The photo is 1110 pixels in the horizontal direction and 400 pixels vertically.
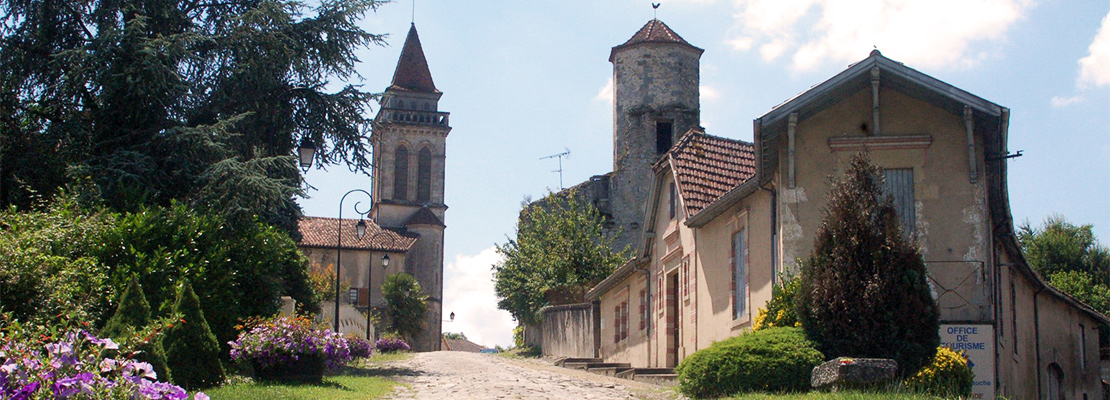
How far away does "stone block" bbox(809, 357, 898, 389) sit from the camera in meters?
10.9

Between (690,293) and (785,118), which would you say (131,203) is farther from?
(785,118)

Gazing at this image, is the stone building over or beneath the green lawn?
over

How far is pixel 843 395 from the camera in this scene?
10.4m

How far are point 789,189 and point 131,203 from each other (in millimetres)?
12045

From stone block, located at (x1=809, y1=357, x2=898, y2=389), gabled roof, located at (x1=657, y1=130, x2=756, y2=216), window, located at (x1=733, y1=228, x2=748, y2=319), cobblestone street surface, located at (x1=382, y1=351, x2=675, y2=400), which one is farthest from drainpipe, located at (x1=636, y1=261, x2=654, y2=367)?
stone block, located at (x1=809, y1=357, x2=898, y2=389)

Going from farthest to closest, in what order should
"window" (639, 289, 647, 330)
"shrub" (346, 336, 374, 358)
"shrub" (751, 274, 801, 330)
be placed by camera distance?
"shrub" (346, 336, 374, 358), "window" (639, 289, 647, 330), "shrub" (751, 274, 801, 330)

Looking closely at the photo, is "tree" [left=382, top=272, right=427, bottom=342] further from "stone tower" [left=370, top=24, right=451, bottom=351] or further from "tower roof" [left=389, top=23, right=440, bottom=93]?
"tower roof" [left=389, top=23, right=440, bottom=93]

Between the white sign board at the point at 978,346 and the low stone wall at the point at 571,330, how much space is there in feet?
54.5

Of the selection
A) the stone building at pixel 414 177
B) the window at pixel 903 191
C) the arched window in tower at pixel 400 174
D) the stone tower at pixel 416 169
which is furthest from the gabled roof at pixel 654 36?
the arched window in tower at pixel 400 174

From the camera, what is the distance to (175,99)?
20.6m

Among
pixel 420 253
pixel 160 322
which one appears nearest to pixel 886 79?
pixel 160 322

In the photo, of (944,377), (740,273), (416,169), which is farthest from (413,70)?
(944,377)

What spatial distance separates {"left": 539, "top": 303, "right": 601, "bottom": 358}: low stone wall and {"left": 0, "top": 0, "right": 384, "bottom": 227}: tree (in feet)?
33.0

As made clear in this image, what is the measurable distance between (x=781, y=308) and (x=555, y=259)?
21488mm
